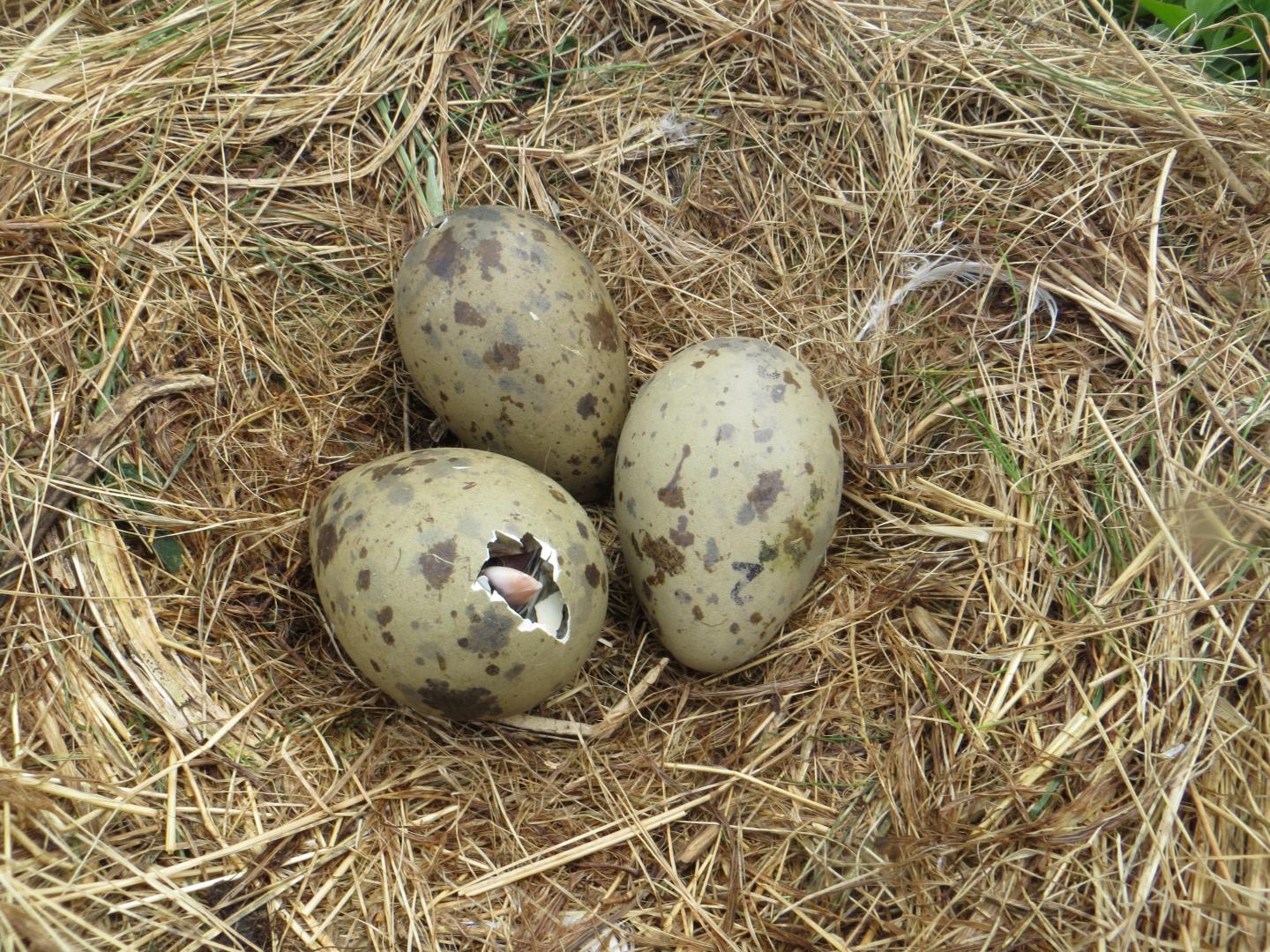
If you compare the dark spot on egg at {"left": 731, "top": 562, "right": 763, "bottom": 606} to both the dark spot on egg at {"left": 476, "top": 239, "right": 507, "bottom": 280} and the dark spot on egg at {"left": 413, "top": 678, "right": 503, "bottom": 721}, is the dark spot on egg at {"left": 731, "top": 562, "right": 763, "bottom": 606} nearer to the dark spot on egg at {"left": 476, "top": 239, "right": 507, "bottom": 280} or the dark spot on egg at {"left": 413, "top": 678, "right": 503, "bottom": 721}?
the dark spot on egg at {"left": 413, "top": 678, "right": 503, "bottom": 721}

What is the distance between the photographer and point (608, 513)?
2.41 m

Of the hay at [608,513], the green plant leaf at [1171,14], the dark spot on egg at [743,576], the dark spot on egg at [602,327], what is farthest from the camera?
the green plant leaf at [1171,14]

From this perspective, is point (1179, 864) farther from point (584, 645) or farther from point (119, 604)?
point (119, 604)

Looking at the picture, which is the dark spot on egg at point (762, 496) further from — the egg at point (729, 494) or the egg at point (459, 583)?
the egg at point (459, 583)

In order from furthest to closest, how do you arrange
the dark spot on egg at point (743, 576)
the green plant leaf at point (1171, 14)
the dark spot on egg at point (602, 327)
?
the green plant leaf at point (1171, 14) < the dark spot on egg at point (602, 327) < the dark spot on egg at point (743, 576)

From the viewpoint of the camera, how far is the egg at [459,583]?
5.77 feet

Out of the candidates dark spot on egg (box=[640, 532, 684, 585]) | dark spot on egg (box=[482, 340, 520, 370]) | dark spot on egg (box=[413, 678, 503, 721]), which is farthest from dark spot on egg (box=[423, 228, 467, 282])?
dark spot on egg (box=[413, 678, 503, 721])

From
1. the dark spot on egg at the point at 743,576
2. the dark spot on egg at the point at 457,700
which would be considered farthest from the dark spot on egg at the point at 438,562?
the dark spot on egg at the point at 743,576

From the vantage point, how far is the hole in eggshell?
1.79m

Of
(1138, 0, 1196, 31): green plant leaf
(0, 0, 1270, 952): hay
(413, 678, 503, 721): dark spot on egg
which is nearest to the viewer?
(0, 0, 1270, 952): hay

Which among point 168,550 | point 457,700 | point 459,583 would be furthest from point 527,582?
point 168,550

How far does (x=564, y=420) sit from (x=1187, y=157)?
163 centimetres

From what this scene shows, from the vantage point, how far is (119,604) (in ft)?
6.10

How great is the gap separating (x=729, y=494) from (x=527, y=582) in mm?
462
